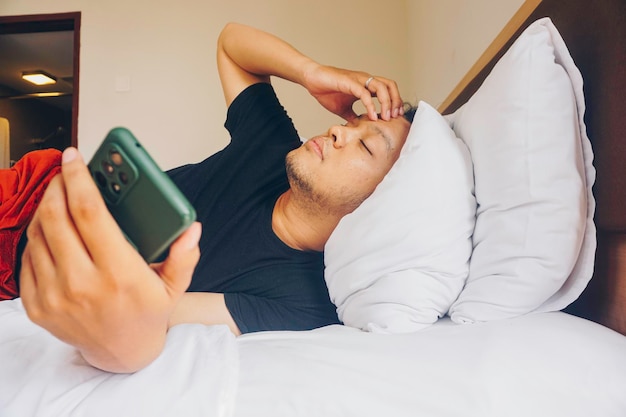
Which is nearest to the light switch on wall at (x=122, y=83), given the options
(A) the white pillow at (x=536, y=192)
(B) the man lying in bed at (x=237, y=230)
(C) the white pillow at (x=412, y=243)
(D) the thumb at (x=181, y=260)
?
(B) the man lying in bed at (x=237, y=230)

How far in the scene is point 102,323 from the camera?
38cm

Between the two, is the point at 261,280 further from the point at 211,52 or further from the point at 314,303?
the point at 211,52

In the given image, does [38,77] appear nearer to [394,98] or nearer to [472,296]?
[394,98]

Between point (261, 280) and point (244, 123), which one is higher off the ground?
point (244, 123)

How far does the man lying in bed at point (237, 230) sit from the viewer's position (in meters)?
0.36

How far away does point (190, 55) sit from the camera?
2508mm

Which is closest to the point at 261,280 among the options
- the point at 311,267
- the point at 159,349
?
the point at 311,267

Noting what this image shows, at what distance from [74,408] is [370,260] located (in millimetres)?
427

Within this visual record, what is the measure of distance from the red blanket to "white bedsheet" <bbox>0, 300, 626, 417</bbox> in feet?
1.20

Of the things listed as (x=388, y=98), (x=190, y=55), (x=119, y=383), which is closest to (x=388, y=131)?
(x=388, y=98)

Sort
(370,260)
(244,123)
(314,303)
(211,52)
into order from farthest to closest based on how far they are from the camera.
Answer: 1. (211,52)
2. (244,123)
3. (314,303)
4. (370,260)

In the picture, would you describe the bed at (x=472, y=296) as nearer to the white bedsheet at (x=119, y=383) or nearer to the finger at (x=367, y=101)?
the white bedsheet at (x=119, y=383)

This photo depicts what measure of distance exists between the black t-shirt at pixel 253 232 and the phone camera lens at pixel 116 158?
17.2 inches

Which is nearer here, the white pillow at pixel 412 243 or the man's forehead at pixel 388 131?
the white pillow at pixel 412 243
